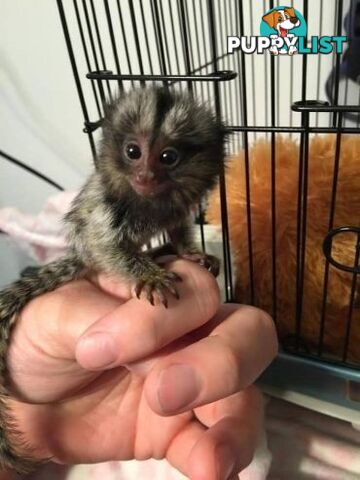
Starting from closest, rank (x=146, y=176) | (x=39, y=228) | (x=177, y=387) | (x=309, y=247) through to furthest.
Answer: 1. (x=177, y=387)
2. (x=146, y=176)
3. (x=309, y=247)
4. (x=39, y=228)

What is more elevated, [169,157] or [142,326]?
[169,157]

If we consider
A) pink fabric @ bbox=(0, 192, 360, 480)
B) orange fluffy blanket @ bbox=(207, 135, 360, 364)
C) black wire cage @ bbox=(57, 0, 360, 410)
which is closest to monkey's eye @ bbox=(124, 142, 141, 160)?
black wire cage @ bbox=(57, 0, 360, 410)

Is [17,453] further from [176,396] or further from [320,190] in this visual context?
[320,190]

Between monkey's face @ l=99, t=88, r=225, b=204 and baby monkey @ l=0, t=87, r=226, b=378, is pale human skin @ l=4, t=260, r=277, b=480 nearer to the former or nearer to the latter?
baby monkey @ l=0, t=87, r=226, b=378

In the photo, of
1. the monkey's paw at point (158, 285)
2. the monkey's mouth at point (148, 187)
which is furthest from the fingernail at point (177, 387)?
the monkey's mouth at point (148, 187)

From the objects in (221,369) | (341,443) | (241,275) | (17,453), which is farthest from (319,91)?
(17,453)

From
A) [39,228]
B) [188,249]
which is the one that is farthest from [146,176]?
[39,228]

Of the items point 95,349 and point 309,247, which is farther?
point 309,247

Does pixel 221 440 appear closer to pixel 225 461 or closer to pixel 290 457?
pixel 225 461
